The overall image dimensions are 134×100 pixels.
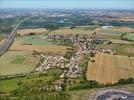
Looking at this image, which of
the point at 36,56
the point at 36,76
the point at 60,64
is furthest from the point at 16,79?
the point at 36,56

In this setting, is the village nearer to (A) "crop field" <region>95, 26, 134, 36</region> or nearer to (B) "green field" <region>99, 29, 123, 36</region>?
(B) "green field" <region>99, 29, 123, 36</region>

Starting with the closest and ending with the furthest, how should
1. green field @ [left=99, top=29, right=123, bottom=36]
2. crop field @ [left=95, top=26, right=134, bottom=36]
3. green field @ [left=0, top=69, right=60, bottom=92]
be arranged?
green field @ [left=0, top=69, right=60, bottom=92], green field @ [left=99, top=29, right=123, bottom=36], crop field @ [left=95, top=26, right=134, bottom=36]

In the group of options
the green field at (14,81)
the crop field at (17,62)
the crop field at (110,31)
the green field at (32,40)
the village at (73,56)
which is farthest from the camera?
the crop field at (110,31)

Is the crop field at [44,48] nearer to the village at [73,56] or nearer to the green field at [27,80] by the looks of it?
the village at [73,56]

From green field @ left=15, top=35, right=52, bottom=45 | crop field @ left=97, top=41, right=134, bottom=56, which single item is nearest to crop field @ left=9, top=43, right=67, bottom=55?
green field @ left=15, top=35, right=52, bottom=45

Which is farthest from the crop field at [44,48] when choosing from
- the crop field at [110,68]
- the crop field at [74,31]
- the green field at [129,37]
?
the crop field at [74,31]
